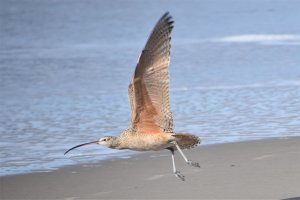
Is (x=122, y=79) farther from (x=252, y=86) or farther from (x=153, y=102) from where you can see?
(x=153, y=102)

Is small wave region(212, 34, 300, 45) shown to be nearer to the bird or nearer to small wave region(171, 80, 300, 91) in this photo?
small wave region(171, 80, 300, 91)

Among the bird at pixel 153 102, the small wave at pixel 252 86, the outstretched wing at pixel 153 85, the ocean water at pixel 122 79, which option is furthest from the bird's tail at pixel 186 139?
the small wave at pixel 252 86

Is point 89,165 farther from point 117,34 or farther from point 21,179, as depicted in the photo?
point 117,34

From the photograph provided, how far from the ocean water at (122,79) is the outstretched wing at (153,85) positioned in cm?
183

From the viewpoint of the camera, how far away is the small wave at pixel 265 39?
2172 centimetres

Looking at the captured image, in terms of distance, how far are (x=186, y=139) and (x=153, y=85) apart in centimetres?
50

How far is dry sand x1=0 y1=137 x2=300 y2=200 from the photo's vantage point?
26.2ft

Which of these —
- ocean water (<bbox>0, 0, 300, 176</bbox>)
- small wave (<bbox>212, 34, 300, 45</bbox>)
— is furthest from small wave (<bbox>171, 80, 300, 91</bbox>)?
small wave (<bbox>212, 34, 300, 45</bbox>)

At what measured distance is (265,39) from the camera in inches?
895

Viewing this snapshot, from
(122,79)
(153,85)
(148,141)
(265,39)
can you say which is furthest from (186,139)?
(265,39)

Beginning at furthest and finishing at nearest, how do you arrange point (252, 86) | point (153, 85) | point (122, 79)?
point (122, 79) < point (252, 86) < point (153, 85)

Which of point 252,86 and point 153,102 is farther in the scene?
point 252,86

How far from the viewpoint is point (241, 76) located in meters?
16.4

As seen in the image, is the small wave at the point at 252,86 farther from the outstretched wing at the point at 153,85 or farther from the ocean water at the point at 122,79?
the outstretched wing at the point at 153,85
